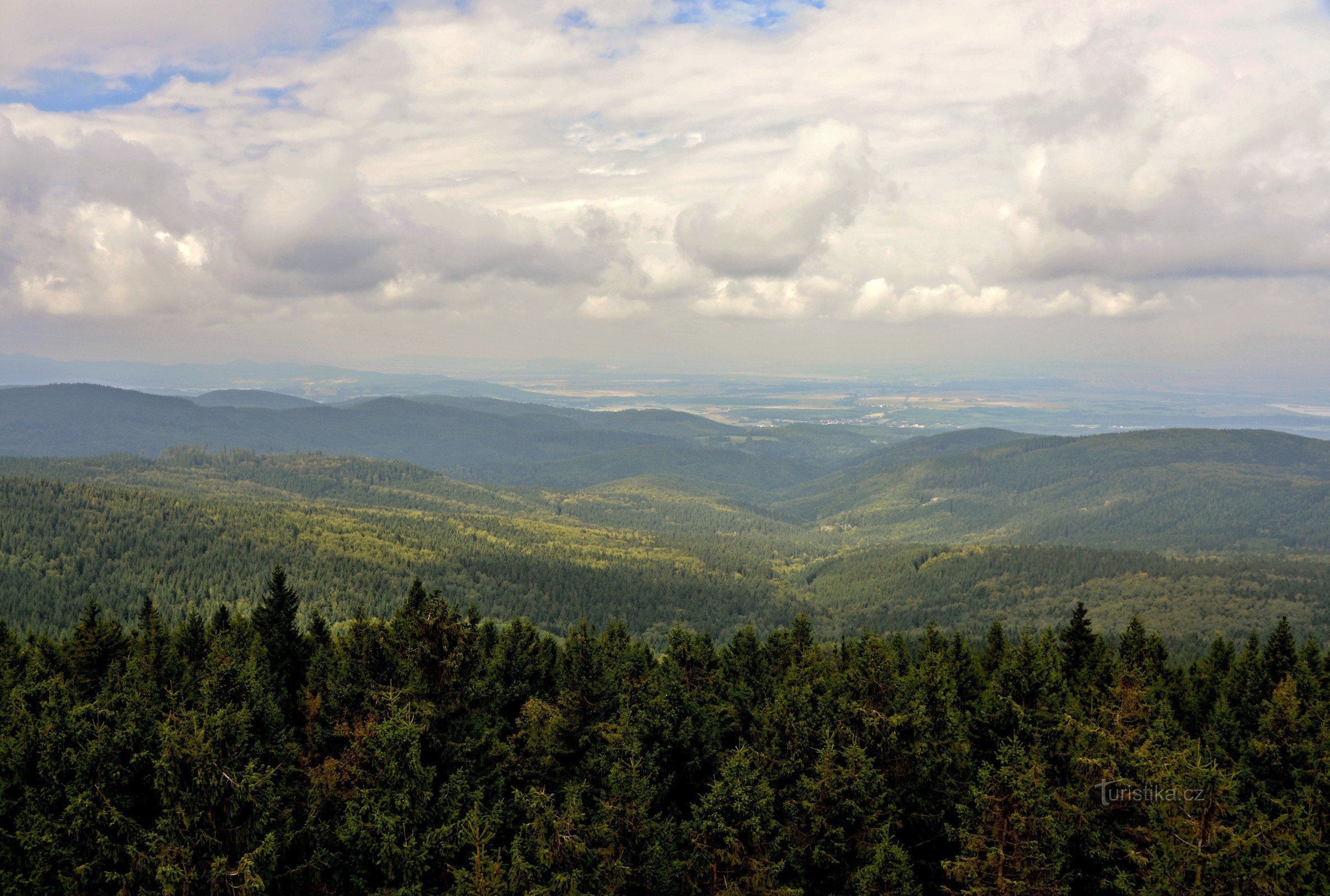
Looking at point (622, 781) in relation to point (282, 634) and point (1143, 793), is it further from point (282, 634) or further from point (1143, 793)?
point (282, 634)

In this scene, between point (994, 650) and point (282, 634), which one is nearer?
point (282, 634)

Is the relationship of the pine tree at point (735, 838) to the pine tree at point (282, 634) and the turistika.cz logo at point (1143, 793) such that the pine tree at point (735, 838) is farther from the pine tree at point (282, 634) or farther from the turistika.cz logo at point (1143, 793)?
the pine tree at point (282, 634)

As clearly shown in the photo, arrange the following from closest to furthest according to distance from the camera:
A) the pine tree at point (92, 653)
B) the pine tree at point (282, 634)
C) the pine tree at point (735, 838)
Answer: the pine tree at point (735, 838)
the pine tree at point (92, 653)
the pine tree at point (282, 634)

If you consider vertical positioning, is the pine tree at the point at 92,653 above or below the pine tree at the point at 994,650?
above

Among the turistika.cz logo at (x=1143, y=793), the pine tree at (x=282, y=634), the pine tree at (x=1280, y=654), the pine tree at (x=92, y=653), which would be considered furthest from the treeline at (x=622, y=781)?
the pine tree at (x=1280, y=654)

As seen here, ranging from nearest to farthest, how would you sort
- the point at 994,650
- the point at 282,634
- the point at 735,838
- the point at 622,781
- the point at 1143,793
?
the point at 735,838 → the point at 1143,793 → the point at 622,781 → the point at 282,634 → the point at 994,650

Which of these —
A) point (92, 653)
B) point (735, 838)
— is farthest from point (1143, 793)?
point (92, 653)

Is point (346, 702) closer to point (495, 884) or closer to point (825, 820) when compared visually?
point (495, 884)

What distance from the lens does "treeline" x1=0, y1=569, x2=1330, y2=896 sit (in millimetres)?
26844

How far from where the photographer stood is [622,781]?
31391 mm

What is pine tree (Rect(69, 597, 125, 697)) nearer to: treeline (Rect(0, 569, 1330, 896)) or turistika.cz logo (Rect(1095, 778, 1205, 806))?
treeline (Rect(0, 569, 1330, 896))

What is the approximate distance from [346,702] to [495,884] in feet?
43.0

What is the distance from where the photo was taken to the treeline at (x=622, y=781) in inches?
1057

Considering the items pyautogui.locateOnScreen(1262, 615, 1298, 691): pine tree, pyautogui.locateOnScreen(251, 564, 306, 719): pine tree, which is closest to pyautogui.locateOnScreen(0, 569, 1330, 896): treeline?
pyautogui.locateOnScreen(251, 564, 306, 719): pine tree
